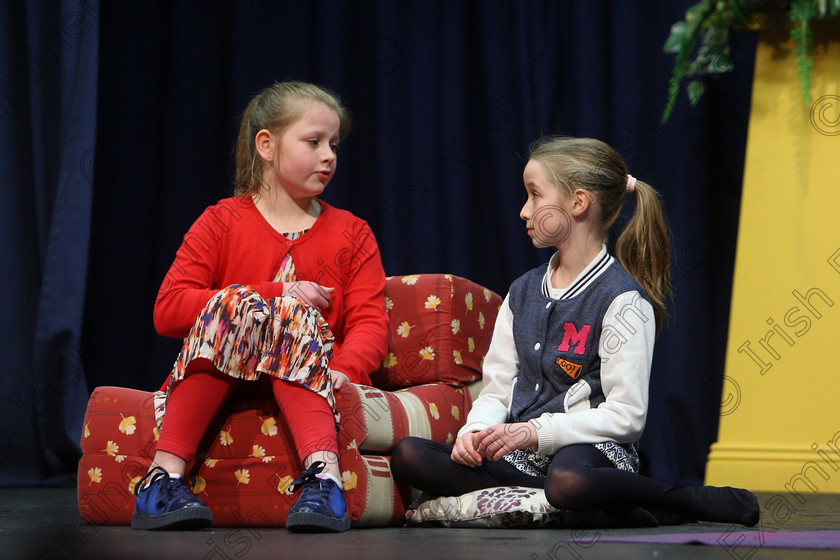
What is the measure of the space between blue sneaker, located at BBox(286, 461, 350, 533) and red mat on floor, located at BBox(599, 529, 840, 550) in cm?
44

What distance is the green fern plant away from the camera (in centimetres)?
214

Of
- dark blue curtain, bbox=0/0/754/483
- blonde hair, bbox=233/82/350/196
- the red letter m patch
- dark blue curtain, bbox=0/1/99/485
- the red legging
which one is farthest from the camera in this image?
dark blue curtain, bbox=0/1/99/485

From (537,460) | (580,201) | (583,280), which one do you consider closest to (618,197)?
(580,201)

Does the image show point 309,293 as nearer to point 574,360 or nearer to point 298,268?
point 298,268

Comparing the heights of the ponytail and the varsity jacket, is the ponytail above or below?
above

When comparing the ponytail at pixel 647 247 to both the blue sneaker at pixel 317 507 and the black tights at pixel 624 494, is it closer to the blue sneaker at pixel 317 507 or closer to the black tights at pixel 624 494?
the black tights at pixel 624 494

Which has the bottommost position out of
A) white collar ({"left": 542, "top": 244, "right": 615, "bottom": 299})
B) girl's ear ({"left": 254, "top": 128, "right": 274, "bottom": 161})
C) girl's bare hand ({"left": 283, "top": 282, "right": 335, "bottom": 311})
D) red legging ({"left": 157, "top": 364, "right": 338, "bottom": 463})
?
red legging ({"left": 157, "top": 364, "right": 338, "bottom": 463})

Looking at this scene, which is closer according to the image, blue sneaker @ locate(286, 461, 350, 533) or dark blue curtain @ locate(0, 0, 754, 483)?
Answer: blue sneaker @ locate(286, 461, 350, 533)

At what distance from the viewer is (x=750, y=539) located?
142 cm

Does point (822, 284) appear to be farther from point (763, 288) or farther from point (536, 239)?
point (536, 239)

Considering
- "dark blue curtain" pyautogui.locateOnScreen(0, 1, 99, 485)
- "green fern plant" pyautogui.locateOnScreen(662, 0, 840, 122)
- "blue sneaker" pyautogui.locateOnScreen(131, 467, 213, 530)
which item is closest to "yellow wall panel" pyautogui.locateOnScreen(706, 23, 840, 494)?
"green fern plant" pyautogui.locateOnScreen(662, 0, 840, 122)

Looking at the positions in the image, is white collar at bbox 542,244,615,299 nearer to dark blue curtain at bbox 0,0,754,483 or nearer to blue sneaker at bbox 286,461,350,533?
blue sneaker at bbox 286,461,350,533

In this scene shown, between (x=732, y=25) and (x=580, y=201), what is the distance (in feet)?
2.29

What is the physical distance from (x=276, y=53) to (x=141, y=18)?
46 centimetres
